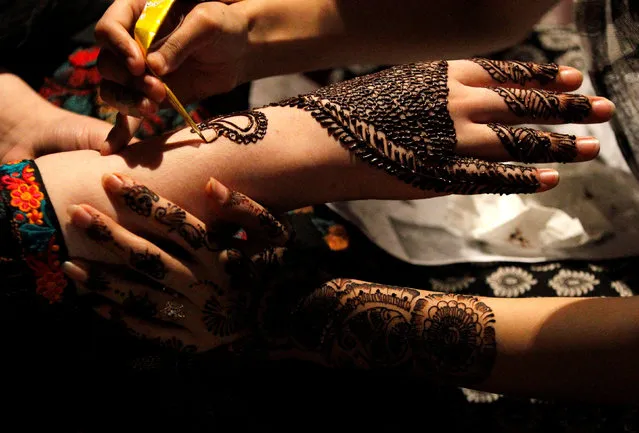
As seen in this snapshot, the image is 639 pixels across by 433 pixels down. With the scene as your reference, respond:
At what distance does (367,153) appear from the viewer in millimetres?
860

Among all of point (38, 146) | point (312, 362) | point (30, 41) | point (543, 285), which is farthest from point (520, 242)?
point (30, 41)

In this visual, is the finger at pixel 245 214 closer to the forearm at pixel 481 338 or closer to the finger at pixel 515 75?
the forearm at pixel 481 338

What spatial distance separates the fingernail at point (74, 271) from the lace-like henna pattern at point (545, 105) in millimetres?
612

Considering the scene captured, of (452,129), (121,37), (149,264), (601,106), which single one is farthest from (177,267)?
(601,106)

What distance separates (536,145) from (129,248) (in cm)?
56

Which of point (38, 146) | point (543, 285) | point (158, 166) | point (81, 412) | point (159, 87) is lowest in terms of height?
point (81, 412)

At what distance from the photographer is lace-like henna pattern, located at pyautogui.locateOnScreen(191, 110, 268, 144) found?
86 centimetres

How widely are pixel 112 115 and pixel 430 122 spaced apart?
2.23 ft

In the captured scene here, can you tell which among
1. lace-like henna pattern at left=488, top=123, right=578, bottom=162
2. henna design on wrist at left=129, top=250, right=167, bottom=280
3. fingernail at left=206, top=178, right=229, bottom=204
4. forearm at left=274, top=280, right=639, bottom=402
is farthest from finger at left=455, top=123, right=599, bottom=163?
henna design on wrist at left=129, top=250, right=167, bottom=280

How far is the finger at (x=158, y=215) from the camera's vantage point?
800 millimetres

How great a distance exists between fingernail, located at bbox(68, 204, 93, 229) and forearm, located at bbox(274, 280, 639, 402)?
308 mm

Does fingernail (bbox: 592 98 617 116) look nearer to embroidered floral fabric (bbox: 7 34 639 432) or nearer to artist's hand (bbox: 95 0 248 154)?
embroidered floral fabric (bbox: 7 34 639 432)

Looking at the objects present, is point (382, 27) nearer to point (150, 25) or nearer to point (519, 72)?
point (519, 72)

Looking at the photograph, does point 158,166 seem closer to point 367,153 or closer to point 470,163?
point 367,153
